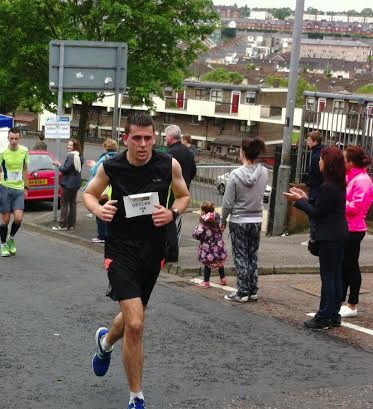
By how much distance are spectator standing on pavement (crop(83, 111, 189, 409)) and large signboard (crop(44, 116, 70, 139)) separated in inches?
450

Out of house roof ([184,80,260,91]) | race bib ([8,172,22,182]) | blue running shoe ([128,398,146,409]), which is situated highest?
house roof ([184,80,260,91])

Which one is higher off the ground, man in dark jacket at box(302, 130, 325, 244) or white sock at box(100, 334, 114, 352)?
man in dark jacket at box(302, 130, 325, 244)

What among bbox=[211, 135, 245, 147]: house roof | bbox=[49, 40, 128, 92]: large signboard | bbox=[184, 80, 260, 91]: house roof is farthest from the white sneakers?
bbox=[184, 80, 260, 91]: house roof

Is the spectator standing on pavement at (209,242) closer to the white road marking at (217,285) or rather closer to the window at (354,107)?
the white road marking at (217,285)

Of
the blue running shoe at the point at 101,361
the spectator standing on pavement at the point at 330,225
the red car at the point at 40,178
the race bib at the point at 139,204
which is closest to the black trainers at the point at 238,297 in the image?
the spectator standing on pavement at the point at 330,225

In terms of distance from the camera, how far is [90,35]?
3453cm

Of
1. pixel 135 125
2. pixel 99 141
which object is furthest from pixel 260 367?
pixel 99 141

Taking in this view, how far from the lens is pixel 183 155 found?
37.7 ft

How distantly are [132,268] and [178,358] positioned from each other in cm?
153

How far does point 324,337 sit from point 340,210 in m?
1.22

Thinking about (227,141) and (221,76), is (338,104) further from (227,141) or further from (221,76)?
(221,76)

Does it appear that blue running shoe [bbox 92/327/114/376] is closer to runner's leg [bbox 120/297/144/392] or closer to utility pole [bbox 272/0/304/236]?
runner's leg [bbox 120/297/144/392]

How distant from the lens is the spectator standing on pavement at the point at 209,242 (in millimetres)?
10531

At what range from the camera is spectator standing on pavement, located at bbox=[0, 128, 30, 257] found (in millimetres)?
12445
